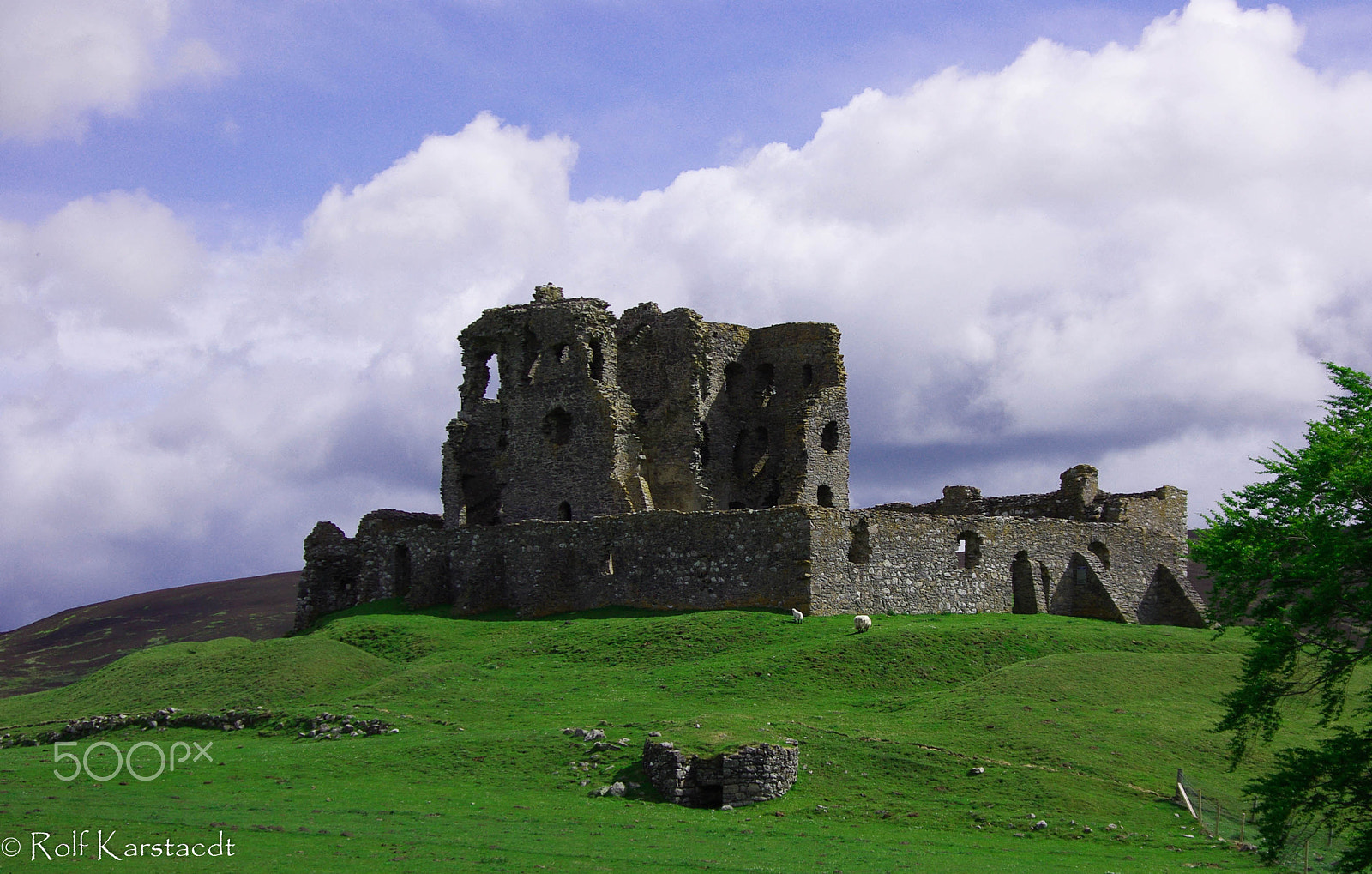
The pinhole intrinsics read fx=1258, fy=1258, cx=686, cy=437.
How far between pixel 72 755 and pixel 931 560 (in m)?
31.4

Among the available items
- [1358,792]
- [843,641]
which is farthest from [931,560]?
[1358,792]

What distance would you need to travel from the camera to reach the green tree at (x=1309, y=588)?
73.4 feet

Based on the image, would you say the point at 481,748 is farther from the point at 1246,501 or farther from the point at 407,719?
the point at 1246,501

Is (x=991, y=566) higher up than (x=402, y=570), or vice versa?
(x=402, y=570)

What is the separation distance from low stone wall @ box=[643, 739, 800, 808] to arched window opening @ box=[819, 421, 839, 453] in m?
32.2

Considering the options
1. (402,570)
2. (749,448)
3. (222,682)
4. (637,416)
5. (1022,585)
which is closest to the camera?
(222,682)

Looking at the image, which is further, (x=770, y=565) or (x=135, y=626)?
(x=135, y=626)

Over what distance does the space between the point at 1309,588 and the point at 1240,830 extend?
266 inches

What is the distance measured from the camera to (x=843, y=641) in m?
41.4

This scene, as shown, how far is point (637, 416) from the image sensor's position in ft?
207

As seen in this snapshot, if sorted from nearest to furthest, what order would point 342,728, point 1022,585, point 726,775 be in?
point 726,775 < point 342,728 < point 1022,585

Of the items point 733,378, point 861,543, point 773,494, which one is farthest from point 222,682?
point 733,378

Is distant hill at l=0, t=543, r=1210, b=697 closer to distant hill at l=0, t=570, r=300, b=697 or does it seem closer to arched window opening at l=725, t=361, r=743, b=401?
distant hill at l=0, t=570, r=300, b=697

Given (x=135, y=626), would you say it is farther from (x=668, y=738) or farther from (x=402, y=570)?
(x=668, y=738)
